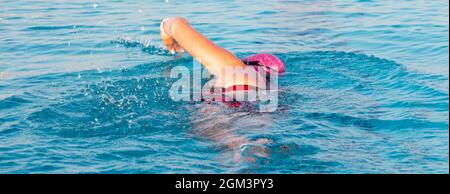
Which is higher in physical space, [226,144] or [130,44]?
[130,44]

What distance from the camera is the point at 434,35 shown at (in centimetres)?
1282

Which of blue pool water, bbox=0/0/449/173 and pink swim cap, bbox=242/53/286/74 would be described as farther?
pink swim cap, bbox=242/53/286/74

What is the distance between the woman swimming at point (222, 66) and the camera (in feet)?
21.7

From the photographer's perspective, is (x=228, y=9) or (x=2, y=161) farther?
(x=228, y=9)

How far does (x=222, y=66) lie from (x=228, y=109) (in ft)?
1.72

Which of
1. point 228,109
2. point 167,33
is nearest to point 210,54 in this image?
point 228,109

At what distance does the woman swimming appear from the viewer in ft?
21.7

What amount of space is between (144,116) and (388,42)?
634cm

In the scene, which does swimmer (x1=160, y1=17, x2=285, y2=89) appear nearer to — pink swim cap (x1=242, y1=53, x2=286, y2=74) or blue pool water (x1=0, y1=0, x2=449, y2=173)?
pink swim cap (x1=242, y1=53, x2=286, y2=74)

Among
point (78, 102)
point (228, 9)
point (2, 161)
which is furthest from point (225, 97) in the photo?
point (228, 9)

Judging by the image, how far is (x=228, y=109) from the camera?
25.0ft

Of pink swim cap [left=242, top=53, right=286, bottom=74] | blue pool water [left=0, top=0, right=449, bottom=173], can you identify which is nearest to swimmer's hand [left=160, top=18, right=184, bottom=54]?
blue pool water [left=0, top=0, right=449, bottom=173]
